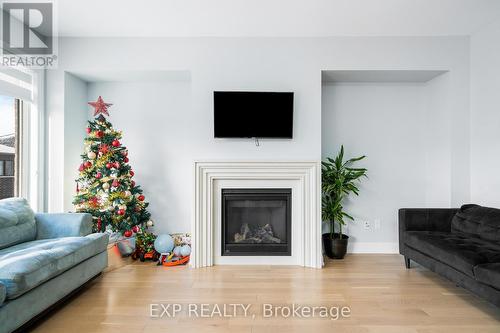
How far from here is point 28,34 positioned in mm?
3281

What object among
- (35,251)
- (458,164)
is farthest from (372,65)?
(35,251)

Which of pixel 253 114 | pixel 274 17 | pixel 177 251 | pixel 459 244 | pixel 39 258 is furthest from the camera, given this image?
pixel 177 251

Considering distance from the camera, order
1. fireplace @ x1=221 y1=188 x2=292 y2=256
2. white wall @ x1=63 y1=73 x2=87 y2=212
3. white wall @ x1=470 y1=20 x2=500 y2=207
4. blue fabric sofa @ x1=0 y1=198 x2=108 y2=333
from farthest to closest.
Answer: white wall @ x1=63 y1=73 x2=87 y2=212 < fireplace @ x1=221 y1=188 x2=292 y2=256 < white wall @ x1=470 y1=20 x2=500 y2=207 < blue fabric sofa @ x1=0 y1=198 x2=108 y2=333

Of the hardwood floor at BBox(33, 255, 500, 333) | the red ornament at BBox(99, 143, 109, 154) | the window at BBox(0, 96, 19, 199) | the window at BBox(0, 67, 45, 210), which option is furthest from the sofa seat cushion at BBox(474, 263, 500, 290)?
the window at BBox(0, 96, 19, 199)

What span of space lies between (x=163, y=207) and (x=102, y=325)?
197cm

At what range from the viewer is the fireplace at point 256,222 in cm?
345

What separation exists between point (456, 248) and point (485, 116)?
69.2 inches

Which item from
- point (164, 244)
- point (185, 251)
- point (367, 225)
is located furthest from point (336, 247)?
point (164, 244)

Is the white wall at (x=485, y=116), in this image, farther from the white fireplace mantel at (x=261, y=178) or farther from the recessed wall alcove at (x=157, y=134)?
the recessed wall alcove at (x=157, y=134)

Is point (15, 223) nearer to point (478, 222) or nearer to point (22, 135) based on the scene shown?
point (22, 135)

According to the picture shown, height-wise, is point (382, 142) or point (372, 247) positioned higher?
point (382, 142)

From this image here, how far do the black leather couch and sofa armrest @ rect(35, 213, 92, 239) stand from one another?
3344mm

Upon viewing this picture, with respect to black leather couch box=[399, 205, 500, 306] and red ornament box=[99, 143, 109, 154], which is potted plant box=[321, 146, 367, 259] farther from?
red ornament box=[99, 143, 109, 154]

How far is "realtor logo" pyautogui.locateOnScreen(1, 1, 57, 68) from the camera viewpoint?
117 inches
